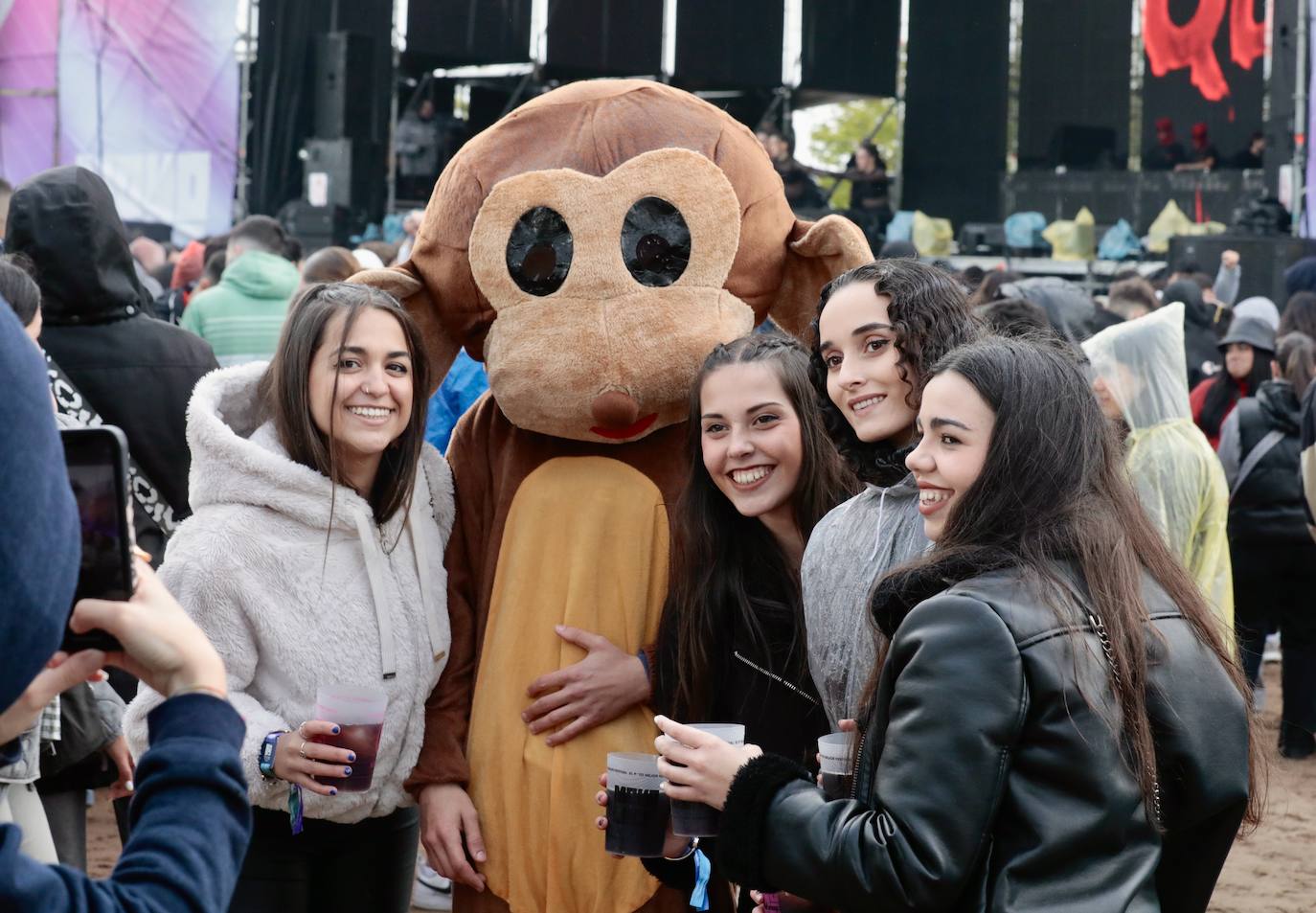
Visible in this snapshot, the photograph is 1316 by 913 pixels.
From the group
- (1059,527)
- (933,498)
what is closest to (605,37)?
(933,498)

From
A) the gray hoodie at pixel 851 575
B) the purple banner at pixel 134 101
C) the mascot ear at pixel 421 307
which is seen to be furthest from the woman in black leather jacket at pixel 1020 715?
the purple banner at pixel 134 101

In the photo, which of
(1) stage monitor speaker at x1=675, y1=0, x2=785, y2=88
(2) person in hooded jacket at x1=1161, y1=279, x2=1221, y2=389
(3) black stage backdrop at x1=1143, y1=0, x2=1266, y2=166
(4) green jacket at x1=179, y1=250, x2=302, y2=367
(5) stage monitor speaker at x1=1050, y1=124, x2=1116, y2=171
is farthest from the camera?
(5) stage monitor speaker at x1=1050, y1=124, x2=1116, y2=171

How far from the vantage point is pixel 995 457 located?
1.89 meters

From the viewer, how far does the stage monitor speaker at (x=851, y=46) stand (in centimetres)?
1942

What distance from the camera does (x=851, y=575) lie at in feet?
7.85

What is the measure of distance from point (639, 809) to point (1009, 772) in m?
0.71

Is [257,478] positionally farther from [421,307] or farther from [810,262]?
[810,262]

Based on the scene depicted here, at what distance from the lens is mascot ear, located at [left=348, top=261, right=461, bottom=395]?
120 inches

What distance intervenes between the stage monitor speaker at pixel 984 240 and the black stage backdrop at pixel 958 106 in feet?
9.61

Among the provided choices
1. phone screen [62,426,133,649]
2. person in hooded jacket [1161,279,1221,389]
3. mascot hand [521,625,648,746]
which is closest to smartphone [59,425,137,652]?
phone screen [62,426,133,649]

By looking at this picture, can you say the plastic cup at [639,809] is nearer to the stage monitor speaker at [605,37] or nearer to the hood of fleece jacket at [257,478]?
the hood of fleece jacket at [257,478]

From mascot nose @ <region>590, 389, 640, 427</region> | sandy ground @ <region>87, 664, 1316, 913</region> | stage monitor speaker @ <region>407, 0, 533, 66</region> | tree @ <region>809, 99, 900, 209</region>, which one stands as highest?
tree @ <region>809, 99, 900, 209</region>

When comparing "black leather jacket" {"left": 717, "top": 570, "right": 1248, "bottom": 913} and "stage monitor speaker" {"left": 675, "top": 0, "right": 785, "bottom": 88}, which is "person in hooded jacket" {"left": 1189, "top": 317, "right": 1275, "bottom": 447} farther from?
"stage monitor speaker" {"left": 675, "top": 0, "right": 785, "bottom": 88}

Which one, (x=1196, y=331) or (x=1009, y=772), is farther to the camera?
(x=1196, y=331)
